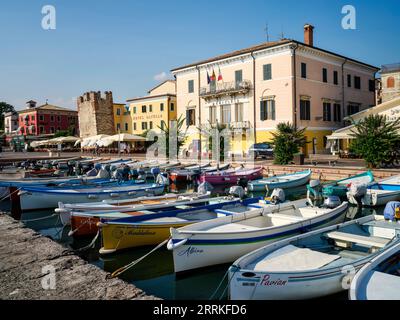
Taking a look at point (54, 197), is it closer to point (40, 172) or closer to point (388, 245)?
point (40, 172)

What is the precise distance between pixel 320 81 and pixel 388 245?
Answer: 28.9 metres

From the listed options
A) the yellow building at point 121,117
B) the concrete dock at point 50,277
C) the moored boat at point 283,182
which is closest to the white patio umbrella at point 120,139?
the yellow building at point 121,117

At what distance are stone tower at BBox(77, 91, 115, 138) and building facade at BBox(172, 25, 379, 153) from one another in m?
21.6

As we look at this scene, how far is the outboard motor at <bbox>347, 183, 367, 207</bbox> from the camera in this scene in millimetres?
14383

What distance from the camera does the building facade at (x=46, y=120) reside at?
75875 millimetres

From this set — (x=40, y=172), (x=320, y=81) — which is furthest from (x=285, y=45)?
(x=40, y=172)

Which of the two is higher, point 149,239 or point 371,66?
point 371,66

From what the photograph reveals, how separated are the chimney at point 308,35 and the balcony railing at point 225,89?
7059 mm

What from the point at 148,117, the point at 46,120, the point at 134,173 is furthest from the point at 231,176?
the point at 46,120

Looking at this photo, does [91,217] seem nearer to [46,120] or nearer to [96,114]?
[96,114]

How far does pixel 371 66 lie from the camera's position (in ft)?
127

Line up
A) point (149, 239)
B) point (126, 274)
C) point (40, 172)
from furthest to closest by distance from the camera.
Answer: point (40, 172) < point (149, 239) < point (126, 274)

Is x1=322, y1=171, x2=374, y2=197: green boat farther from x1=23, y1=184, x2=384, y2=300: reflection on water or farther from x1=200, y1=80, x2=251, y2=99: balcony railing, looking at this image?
x1=200, y1=80, x2=251, y2=99: balcony railing

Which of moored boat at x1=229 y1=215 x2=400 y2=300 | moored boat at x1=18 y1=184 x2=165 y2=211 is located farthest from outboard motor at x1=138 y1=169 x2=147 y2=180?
moored boat at x1=229 y1=215 x2=400 y2=300
